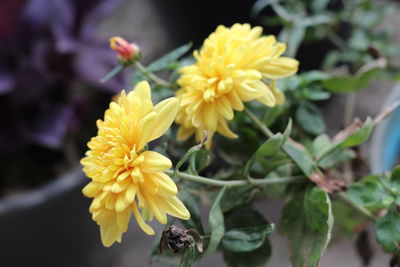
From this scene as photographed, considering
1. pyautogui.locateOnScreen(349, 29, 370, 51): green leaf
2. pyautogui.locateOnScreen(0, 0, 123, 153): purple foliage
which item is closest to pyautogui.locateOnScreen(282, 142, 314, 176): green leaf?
pyautogui.locateOnScreen(349, 29, 370, 51): green leaf

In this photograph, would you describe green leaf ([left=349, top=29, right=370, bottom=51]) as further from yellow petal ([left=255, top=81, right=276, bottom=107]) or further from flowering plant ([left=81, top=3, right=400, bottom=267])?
yellow petal ([left=255, top=81, right=276, bottom=107])

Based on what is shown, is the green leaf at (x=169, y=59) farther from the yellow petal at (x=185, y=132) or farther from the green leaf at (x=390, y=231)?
the green leaf at (x=390, y=231)

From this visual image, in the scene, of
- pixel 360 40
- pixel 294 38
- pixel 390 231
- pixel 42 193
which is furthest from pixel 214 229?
pixel 42 193

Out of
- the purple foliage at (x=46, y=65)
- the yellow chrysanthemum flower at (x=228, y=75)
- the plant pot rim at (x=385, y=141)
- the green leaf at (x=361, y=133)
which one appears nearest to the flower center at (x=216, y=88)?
the yellow chrysanthemum flower at (x=228, y=75)

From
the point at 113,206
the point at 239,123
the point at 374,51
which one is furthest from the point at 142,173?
the point at 374,51

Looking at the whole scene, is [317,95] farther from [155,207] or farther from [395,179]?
[155,207]
